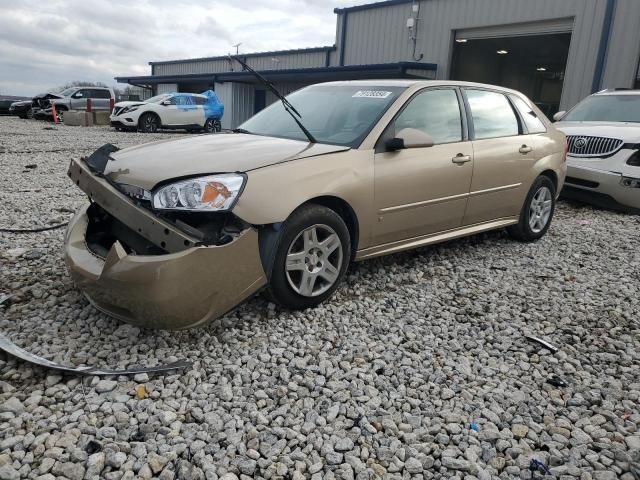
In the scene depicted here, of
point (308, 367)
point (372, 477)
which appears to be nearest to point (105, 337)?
point (308, 367)

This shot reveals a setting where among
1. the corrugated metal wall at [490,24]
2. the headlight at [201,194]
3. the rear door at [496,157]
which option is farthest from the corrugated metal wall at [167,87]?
the headlight at [201,194]

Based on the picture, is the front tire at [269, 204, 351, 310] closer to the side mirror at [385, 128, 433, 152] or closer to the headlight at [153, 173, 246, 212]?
the headlight at [153, 173, 246, 212]

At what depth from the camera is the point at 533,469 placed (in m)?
2.10

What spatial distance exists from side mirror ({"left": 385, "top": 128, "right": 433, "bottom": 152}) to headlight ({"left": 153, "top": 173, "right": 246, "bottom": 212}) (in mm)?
1267

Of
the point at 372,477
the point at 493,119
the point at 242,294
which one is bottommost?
the point at 372,477

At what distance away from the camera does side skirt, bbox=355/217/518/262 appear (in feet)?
12.4

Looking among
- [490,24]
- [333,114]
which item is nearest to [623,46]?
[490,24]

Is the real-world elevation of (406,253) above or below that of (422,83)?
below

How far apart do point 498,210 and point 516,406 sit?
2.65 meters

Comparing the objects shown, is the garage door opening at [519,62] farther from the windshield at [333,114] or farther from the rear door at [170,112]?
the windshield at [333,114]

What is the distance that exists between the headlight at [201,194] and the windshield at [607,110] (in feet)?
25.0

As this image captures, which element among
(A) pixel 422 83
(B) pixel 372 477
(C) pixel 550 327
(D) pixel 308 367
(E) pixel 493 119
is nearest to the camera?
(B) pixel 372 477

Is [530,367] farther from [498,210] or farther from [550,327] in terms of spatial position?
[498,210]

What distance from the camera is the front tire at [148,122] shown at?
62.2 ft
